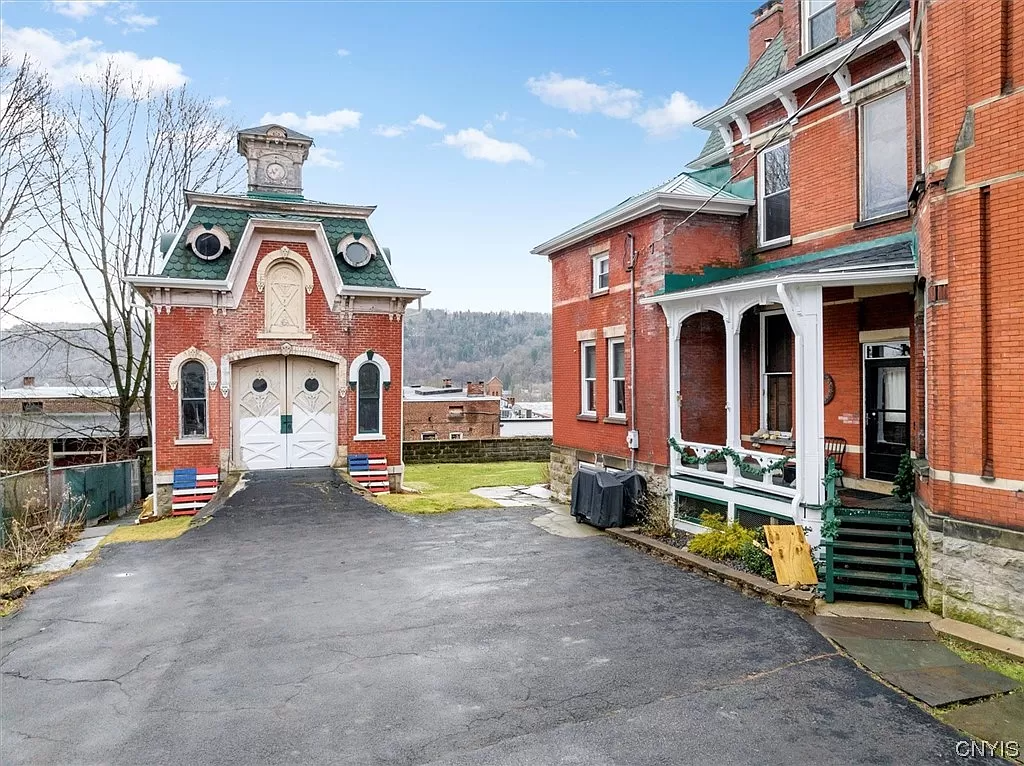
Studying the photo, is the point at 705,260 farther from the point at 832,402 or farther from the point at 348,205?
the point at 348,205

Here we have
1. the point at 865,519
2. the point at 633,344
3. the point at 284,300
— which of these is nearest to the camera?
the point at 865,519

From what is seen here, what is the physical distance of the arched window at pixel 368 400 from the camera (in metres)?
17.8

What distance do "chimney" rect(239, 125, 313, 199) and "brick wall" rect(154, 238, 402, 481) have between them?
307 centimetres

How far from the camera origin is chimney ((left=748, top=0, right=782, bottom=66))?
54.3 ft

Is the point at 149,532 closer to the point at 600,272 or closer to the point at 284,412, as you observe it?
the point at 284,412

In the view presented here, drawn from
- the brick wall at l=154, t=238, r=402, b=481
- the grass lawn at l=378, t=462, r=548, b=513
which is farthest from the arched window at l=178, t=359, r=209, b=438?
the grass lawn at l=378, t=462, r=548, b=513

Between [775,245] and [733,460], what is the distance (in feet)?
15.5

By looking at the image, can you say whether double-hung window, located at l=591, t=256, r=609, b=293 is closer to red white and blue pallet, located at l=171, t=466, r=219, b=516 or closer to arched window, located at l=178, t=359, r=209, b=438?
arched window, located at l=178, t=359, r=209, b=438

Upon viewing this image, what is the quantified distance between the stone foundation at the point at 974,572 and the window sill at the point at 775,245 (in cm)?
627

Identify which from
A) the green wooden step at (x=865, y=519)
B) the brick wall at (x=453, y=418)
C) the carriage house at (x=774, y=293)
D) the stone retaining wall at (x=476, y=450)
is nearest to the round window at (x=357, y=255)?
the carriage house at (x=774, y=293)

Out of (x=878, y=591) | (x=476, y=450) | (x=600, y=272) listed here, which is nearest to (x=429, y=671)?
(x=878, y=591)

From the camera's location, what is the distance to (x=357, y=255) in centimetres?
1788

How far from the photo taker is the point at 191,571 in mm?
10398

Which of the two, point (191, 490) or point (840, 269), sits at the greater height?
point (840, 269)
